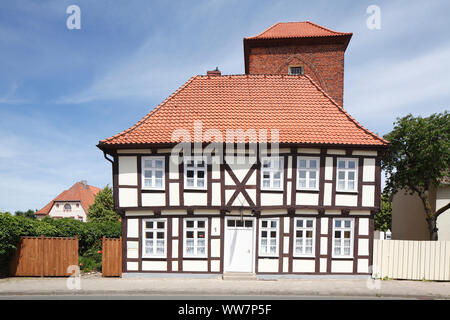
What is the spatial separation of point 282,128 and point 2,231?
1135cm

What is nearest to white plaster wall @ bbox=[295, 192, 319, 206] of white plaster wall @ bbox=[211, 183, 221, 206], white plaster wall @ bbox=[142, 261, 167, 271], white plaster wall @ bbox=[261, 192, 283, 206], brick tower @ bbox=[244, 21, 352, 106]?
white plaster wall @ bbox=[261, 192, 283, 206]

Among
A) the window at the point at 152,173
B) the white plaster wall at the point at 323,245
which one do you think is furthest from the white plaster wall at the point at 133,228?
the white plaster wall at the point at 323,245

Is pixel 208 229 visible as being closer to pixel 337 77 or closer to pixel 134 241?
pixel 134 241

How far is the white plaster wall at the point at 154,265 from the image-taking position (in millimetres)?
10406

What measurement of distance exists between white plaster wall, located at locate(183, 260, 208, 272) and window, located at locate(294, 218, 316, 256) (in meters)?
3.67

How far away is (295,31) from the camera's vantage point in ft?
56.4

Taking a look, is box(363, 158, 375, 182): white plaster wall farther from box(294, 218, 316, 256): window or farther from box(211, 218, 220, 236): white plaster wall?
box(211, 218, 220, 236): white plaster wall

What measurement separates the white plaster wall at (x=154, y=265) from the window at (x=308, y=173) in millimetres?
6299

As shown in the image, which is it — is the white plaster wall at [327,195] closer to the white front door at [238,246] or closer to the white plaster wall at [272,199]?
the white plaster wall at [272,199]

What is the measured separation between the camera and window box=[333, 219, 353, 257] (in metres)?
10.6

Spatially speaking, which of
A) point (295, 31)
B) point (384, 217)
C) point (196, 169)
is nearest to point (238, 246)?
point (196, 169)

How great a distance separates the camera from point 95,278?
10133mm

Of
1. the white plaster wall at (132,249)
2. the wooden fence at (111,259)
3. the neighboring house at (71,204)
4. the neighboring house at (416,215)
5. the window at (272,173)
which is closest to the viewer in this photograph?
the wooden fence at (111,259)

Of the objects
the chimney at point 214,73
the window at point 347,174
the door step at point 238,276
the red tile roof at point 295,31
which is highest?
the red tile roof at point 295,31
